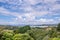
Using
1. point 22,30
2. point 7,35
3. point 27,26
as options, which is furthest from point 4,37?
point 27,26

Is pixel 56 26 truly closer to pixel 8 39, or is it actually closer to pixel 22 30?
pixel 22 30

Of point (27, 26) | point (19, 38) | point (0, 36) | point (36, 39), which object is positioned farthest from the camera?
point (27, 26)

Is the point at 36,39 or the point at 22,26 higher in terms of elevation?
the point at 22,26

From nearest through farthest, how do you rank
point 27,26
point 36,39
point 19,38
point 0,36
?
point 19,38
point 0,36
point 36,39
point 27,26

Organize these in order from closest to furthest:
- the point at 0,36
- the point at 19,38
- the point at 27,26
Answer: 1. the point at 19,38
2. the point at 0,36
3. the point at 27,26

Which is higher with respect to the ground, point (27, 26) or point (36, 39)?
point (27, 26)

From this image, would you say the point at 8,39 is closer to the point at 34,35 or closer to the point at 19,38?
the point at 19,38

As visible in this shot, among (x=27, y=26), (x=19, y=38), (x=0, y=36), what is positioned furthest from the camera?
→ (x=27, y=26)

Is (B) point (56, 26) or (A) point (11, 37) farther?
(B) point (56, 26)

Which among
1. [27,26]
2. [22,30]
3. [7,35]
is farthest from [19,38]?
[27,26]
